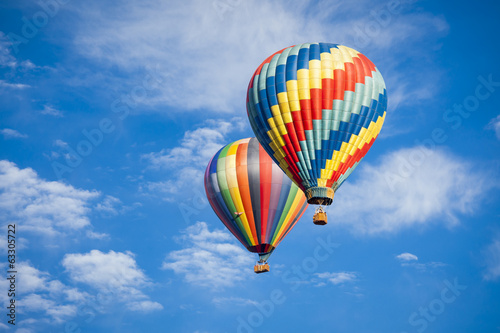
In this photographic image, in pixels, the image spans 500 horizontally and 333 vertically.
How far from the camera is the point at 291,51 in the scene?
3781cm

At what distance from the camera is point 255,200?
42.4 m

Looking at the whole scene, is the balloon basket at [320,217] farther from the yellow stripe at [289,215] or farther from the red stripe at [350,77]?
the yellow stripe at [289,215]

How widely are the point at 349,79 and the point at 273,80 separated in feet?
10.9

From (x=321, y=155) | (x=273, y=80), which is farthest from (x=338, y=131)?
(x=273, y=80)

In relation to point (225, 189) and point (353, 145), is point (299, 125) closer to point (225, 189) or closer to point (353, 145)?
point (353, 145)

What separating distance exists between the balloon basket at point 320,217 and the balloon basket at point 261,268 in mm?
6963

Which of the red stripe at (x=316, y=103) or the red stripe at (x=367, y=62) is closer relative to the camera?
the red stripe at (x=316, y=103)

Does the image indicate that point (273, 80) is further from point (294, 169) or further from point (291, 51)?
point (294, 169)

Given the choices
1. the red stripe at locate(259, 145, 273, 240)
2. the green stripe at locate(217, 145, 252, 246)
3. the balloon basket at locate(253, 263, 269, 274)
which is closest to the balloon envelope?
the red stripe at locate(259, 145, 273, 240)

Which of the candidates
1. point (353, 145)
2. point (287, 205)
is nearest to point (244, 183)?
point (287, 205)

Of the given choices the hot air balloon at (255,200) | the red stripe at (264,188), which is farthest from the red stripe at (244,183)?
the red stripe at (264,188)

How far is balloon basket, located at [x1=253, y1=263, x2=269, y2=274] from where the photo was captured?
4194 cm

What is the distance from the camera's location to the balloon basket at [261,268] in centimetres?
4194

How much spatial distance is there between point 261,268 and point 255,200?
3.41 m
